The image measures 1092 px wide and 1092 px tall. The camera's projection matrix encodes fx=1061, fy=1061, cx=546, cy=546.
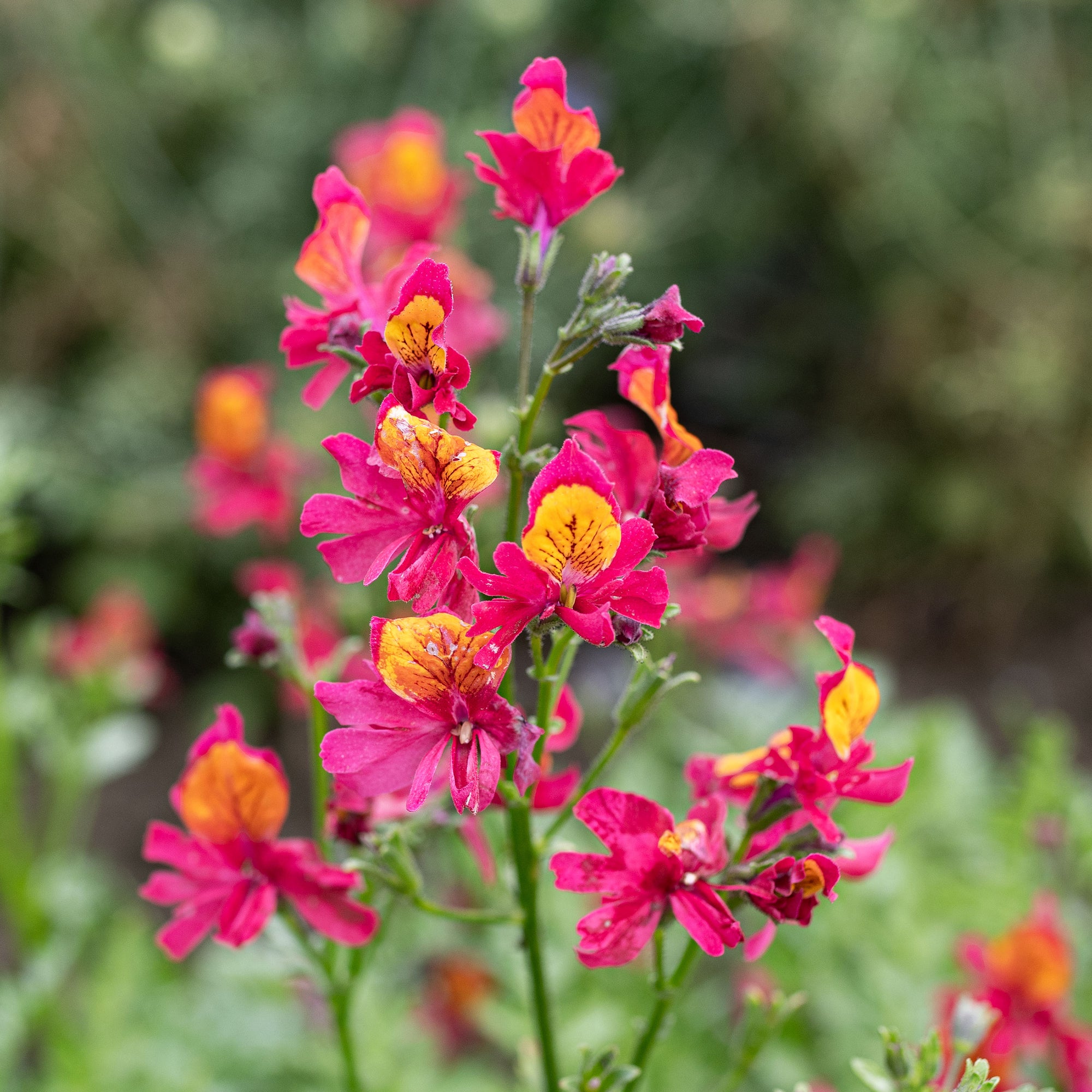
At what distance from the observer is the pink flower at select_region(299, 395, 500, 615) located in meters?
0.76

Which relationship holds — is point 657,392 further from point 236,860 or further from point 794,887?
point 236,860

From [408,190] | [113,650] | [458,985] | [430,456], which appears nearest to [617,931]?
[430,456]

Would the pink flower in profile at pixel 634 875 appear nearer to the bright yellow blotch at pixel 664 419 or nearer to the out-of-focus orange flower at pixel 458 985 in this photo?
the bright yellow blotch at pixel 664 419

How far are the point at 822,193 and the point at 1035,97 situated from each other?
3.16 feet

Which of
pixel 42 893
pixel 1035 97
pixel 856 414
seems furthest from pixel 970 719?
pixel 42 893

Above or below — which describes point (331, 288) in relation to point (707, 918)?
above

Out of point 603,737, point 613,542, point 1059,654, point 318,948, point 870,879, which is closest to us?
point 613,542

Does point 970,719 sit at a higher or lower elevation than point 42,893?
lower

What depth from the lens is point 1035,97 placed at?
465cm

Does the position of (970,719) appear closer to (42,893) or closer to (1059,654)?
(1059,654)

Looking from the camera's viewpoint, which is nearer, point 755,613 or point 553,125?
point 553,125

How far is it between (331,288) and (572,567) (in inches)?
15.3

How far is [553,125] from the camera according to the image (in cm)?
90

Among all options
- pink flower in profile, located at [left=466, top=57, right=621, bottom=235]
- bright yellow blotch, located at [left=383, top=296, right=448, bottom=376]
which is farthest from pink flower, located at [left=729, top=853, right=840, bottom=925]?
pink flower in profile, located at [left=466, top=57, right=621, bottom=235]
